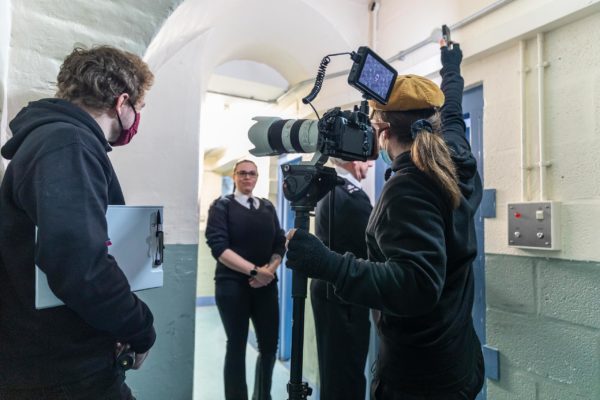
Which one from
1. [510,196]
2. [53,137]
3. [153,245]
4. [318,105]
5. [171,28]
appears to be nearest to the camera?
[53,137]

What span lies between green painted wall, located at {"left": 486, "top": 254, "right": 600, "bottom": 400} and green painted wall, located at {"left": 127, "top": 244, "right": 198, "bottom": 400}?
131 cm

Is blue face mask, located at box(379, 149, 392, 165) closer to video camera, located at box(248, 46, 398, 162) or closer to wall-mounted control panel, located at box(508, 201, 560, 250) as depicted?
video camera, located at box(248, 46, 398, 162)

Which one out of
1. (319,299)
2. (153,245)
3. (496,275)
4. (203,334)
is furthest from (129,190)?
(203,334)

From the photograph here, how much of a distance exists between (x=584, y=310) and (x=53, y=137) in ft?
4.78

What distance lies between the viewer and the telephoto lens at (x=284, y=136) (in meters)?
0.90

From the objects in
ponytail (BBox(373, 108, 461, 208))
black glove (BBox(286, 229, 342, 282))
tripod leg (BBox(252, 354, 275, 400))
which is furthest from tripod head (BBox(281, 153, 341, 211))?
tripod leg (BBox(252, 354, 275, 400))

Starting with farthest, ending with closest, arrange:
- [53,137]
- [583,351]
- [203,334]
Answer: [203,334] → [583,351] → [53,137]

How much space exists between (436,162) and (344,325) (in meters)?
0.90

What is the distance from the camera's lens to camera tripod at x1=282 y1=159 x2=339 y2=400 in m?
0.84

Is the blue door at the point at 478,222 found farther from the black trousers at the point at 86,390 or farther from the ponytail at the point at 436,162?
the black trousers at the point at 86,390

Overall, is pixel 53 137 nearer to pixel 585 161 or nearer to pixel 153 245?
pixel 153 245

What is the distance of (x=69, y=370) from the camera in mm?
696

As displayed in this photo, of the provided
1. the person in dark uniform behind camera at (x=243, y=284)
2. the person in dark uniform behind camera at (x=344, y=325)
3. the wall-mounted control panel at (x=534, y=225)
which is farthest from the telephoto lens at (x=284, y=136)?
the person in dark uniform behind camera at (x=243, y=284)

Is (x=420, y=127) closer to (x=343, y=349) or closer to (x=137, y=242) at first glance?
(x=137, y=242)
